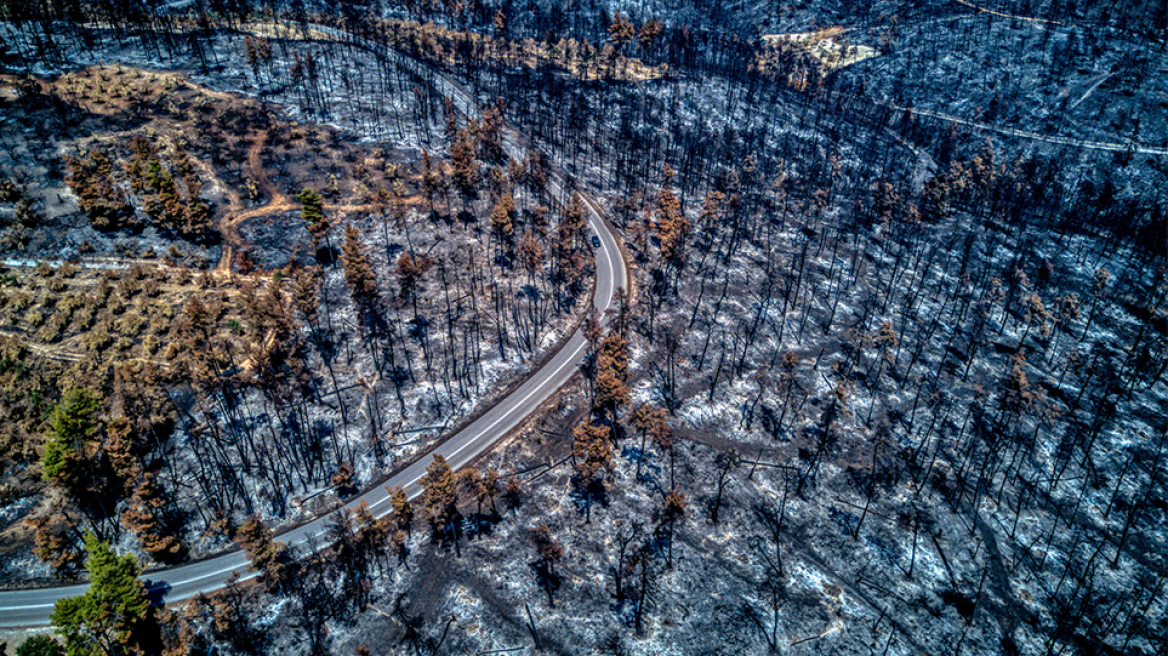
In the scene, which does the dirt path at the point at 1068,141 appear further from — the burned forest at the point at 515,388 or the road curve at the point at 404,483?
the road curve at the point at 404,483

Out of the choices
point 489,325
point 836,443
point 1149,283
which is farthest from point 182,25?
point 1149,283

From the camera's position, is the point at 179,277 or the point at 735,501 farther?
the point at 179,277

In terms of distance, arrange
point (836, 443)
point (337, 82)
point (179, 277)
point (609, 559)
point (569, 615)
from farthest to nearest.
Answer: point (337, 82), point (179, 277), point (836, 443), point (609, 559), point (569, 615)

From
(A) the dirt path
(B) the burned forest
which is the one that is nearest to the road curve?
(B) the burned forest

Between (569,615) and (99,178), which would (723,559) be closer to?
(569,615)

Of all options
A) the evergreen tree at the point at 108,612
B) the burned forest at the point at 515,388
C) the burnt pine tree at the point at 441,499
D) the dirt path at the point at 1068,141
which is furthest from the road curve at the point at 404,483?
the dirt path at the point at 1068,141

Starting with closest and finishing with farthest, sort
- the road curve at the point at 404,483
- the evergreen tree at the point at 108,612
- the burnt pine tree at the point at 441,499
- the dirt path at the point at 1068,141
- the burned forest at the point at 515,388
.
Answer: the evergreen tree at the point at 108,612
the road curve at the point at 404,483
the burned forest at the point at 515,388
the burnt pine tree at the point at 441,499
the dirt path at the point at 1068,141

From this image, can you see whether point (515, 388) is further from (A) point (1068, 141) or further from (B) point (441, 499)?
(A) point (1068, 141)

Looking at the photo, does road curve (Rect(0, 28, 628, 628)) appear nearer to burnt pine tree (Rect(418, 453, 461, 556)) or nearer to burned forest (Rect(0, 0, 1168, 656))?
burned forest (Rect(0, 0, 1168, 656))
